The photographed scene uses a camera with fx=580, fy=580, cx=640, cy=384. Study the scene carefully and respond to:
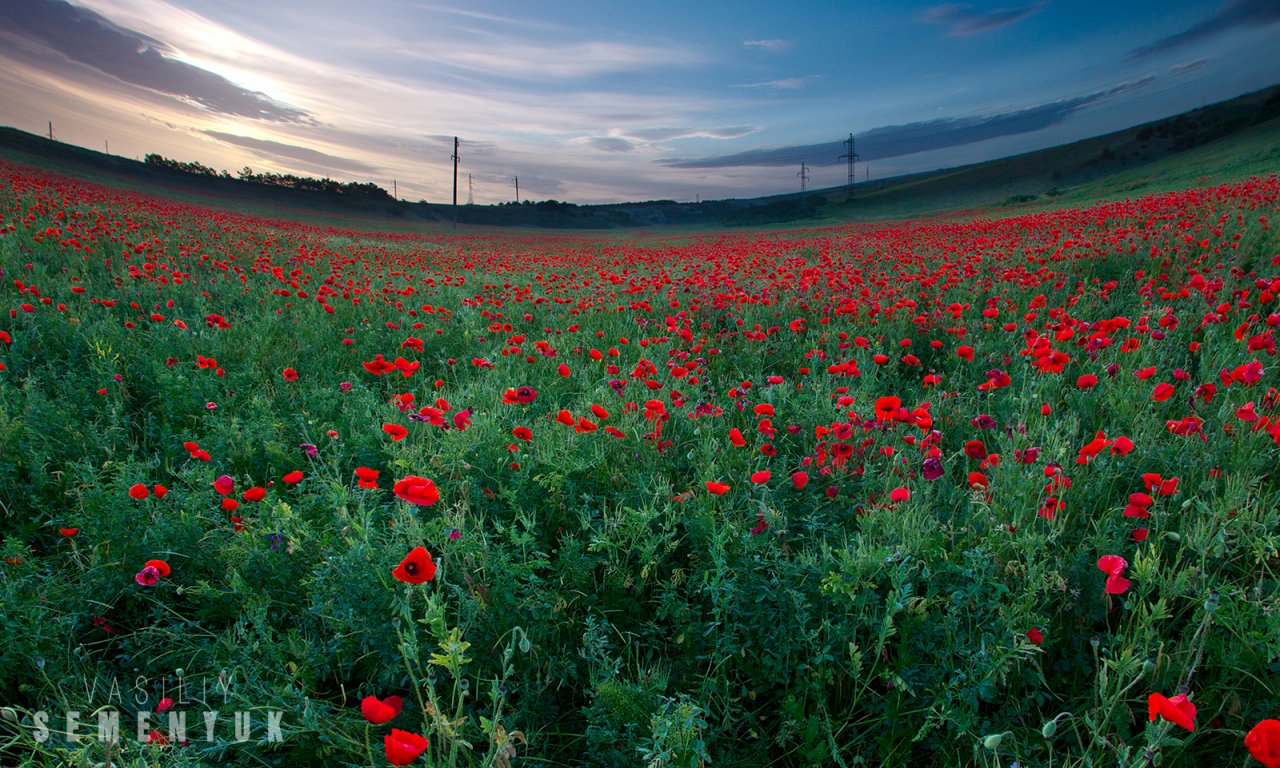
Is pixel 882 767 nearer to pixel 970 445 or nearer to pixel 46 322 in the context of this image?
pixel 970 445

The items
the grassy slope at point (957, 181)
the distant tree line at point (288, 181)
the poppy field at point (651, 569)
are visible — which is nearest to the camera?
the poppy field at point (651, 569)

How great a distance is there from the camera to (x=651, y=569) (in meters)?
2.13

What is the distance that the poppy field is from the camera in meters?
1.60

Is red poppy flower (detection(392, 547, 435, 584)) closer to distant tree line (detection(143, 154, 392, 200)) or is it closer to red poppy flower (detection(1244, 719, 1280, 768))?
red poppy flower (detection(1244, 719, 1280, 768))

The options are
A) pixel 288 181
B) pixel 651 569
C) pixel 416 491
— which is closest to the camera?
pixel 416 491

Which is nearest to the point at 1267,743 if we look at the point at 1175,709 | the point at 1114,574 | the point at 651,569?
the point at 1175,709

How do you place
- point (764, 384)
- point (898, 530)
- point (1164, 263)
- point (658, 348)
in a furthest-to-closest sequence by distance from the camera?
1. point (1164, 263)
2. point (658, 348)
3. point (764, 384)
4. point (898, 530)

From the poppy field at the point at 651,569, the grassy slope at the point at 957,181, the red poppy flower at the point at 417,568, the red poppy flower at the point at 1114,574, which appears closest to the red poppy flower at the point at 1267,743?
the poppy field at the point at 651,569

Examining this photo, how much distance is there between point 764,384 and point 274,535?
312cm

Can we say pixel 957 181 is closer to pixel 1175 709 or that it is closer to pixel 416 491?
pixel 1175 709

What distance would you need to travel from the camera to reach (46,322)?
14.7 feet

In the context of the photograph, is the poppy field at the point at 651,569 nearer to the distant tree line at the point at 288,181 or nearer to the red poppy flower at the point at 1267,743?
the red poppy flower at the point at 1267,743

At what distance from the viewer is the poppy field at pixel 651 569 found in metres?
1.60

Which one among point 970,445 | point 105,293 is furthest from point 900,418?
point 105,293
